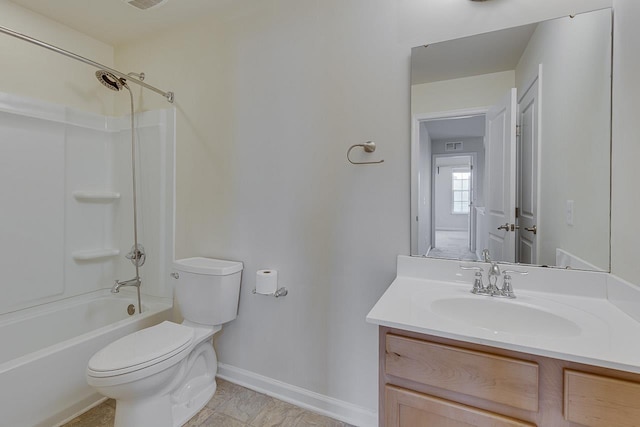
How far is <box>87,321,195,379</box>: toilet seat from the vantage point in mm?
1271

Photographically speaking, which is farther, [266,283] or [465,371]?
[266,283]

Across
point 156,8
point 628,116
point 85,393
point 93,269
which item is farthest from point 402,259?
point 93,269

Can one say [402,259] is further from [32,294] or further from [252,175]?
[32,294]

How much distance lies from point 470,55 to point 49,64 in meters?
2.74

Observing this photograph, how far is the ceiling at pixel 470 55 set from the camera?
50.0 inches

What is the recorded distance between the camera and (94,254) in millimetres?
2244

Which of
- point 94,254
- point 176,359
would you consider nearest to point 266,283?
point 176,359

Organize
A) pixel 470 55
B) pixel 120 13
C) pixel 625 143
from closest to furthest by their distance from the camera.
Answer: pixel 625 143, pixel 470 55, pixel 120 13

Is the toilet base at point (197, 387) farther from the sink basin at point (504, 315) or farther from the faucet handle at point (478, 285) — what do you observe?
the faucet handle at point (478, 285)

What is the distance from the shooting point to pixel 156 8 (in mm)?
1885

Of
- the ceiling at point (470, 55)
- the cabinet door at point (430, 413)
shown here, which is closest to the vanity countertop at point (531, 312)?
the cabinet door at point (430, 413)

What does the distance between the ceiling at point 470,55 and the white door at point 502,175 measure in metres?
0.16

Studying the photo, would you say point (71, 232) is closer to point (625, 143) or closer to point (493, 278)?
point (493, 278)

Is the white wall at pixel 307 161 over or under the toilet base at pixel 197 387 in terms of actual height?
over
